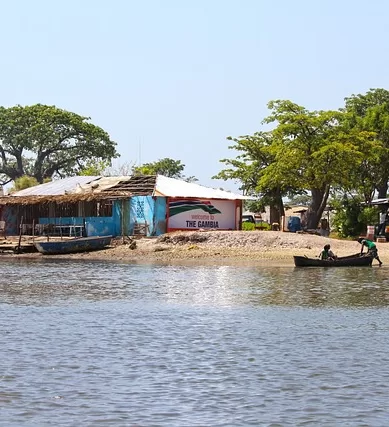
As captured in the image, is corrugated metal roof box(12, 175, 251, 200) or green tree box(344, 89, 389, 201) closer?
corrugated metal roof box(12, 175, 251, 200)

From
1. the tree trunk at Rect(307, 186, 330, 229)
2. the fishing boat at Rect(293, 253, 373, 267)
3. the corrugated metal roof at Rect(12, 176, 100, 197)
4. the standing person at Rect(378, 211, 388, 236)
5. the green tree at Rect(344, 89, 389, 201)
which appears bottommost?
the fishing boat at Rect(293, 253, 373, 267)

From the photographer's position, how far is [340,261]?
1502 inches

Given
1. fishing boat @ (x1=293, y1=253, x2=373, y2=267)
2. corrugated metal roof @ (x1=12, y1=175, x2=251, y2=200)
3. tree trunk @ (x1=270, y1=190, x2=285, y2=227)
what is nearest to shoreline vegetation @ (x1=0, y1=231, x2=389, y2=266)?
corrugated metal roof @ (x1=12, y1=175, x2=251, y2=200)

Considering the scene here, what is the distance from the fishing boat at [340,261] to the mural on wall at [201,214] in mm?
15749

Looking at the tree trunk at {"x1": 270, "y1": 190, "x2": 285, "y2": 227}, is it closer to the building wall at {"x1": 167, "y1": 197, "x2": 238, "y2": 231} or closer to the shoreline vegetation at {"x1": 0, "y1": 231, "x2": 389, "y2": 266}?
the building wall at {"x1": 167, "y1": 197, "x2": 238, "y2": 231}

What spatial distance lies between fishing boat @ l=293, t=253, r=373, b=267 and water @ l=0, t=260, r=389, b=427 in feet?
16.7

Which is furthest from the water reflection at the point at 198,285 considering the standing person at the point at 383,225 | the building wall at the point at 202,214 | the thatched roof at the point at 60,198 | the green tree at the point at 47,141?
the green tree at the point at 47,141

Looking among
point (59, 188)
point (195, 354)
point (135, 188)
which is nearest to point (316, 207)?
point (135, 188)

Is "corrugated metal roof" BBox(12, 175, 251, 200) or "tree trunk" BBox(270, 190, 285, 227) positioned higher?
"corrugated metal roof" BBox(12, 175, 251, 200)

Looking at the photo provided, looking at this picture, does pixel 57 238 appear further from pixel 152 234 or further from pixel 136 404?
pixel 136 404

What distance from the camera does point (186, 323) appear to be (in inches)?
882

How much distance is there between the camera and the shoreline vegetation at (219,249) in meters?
45.6

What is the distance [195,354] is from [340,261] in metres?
21.4

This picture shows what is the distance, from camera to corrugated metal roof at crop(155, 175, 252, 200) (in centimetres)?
5328
